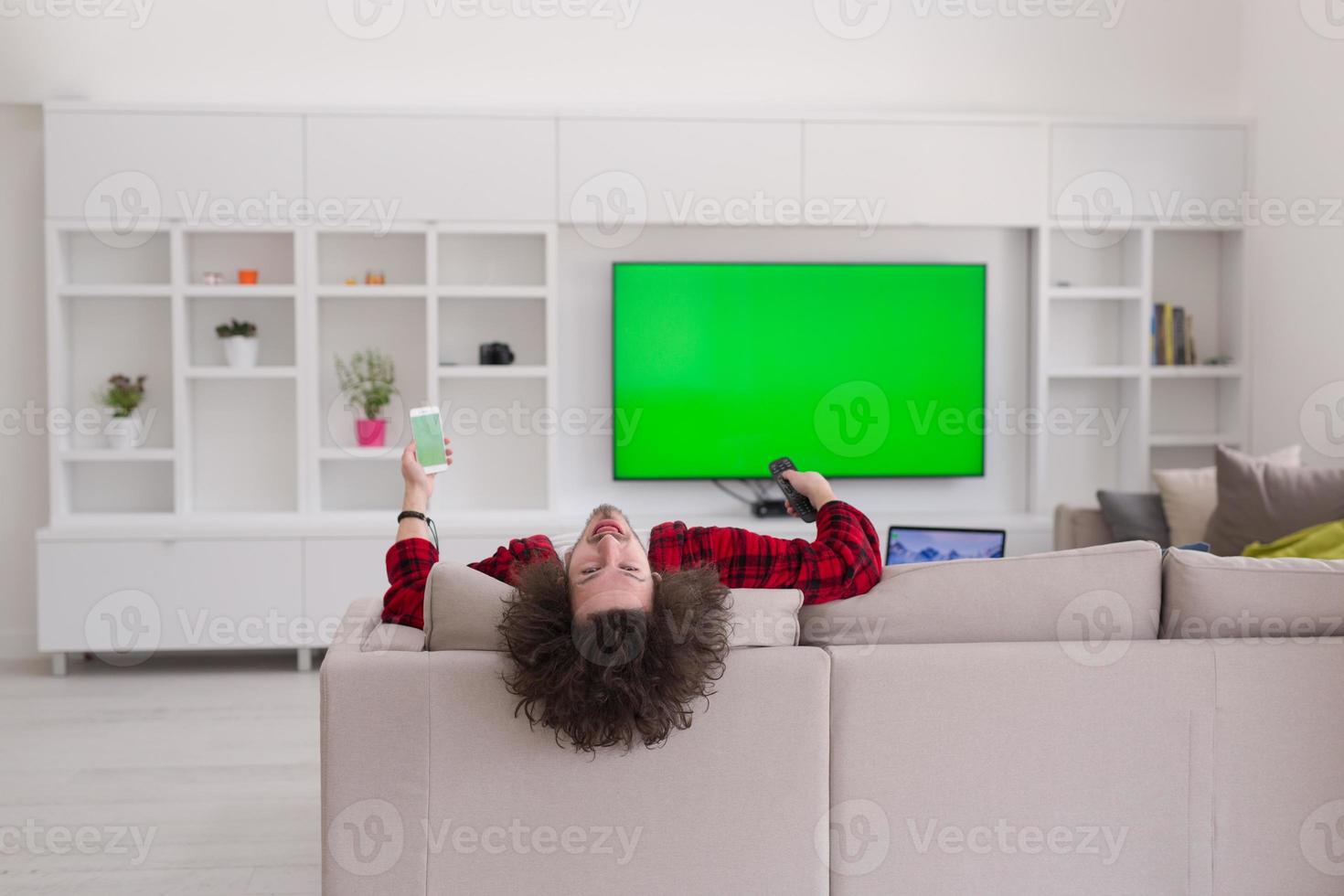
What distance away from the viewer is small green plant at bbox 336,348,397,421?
4.49 metres

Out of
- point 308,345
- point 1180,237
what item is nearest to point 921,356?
point 1180,237

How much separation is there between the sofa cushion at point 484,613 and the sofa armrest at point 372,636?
0.13ft

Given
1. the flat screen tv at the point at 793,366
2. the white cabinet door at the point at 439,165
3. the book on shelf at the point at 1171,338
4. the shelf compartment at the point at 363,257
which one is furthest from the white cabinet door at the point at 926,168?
the shelf compartment at the point at 363,257

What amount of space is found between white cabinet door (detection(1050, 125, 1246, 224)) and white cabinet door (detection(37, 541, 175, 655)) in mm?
3731

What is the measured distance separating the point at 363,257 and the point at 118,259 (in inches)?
37.2

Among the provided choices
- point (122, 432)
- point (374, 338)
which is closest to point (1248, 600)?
point (374, 338)

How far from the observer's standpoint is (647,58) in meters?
4.65

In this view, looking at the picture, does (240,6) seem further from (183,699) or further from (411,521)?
(411,521)

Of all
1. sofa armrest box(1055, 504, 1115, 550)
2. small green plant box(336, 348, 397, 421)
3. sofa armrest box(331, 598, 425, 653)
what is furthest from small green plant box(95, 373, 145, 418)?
sofa armrest box(1055, 504, 1115, 550)

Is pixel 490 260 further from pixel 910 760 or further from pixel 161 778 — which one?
pixel 910 760

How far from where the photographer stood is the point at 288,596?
4246 millimetres

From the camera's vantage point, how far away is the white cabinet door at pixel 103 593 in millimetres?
Result: 4180

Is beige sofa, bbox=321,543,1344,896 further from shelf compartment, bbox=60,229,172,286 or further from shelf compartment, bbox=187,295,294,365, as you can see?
shelf compartment, bbox=60,229,172,286

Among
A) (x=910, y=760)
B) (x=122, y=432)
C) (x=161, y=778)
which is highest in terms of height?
(x=122, y=432)
